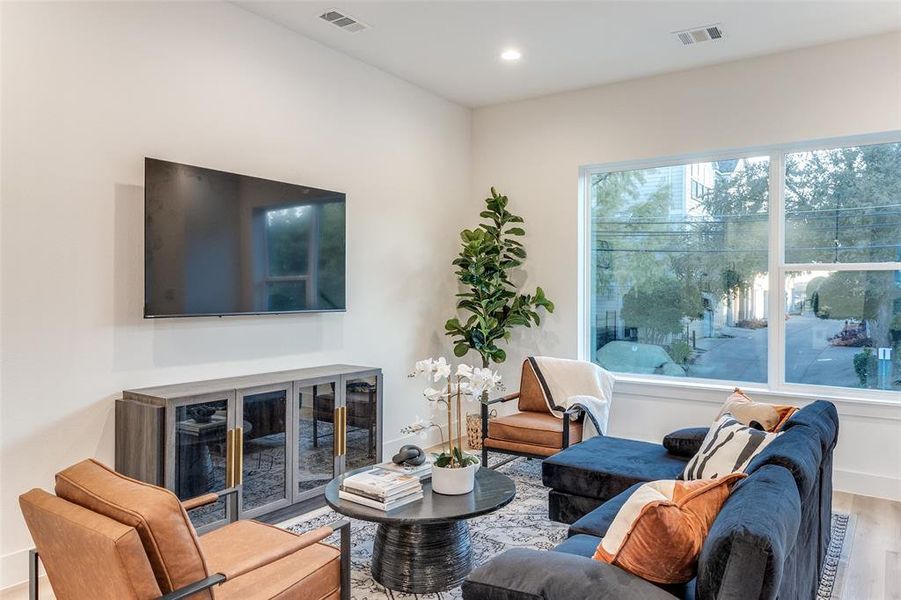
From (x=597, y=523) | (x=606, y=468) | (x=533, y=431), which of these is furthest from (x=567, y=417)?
(x=597, y=523)

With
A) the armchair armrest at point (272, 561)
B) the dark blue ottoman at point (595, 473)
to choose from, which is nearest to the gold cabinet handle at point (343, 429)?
the dark blue ottoman at point (595, 473)

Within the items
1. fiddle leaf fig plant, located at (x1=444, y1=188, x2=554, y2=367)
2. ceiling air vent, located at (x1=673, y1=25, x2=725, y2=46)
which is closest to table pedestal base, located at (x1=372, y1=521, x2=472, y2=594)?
fiddle leaf fig plant, located at (x1=444, y1=188, x2=554, y2=367)

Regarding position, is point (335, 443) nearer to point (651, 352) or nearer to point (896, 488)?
point (651, 352)

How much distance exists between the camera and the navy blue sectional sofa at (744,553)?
4.67 feet

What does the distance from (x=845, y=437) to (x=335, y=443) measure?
3552 mm

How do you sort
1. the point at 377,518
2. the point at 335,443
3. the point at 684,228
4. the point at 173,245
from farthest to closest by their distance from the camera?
the point at 684,228 < the point at 335,443 < the point at 173,245 < the point at 377,518

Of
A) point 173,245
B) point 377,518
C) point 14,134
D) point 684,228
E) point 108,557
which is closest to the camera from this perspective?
point 108,557

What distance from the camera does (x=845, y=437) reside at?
432 centimetres

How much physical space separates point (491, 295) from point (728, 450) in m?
2.98

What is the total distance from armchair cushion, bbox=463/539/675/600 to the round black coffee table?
0.95 metres

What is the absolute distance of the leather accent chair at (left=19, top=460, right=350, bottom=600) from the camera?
1.57 m

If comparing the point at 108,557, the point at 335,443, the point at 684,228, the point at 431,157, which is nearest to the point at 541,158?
the point at 431,157

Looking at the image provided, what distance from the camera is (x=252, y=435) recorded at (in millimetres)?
3455

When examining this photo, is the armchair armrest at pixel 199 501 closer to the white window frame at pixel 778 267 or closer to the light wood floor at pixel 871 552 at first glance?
the light wood floor at pixel 871 552
